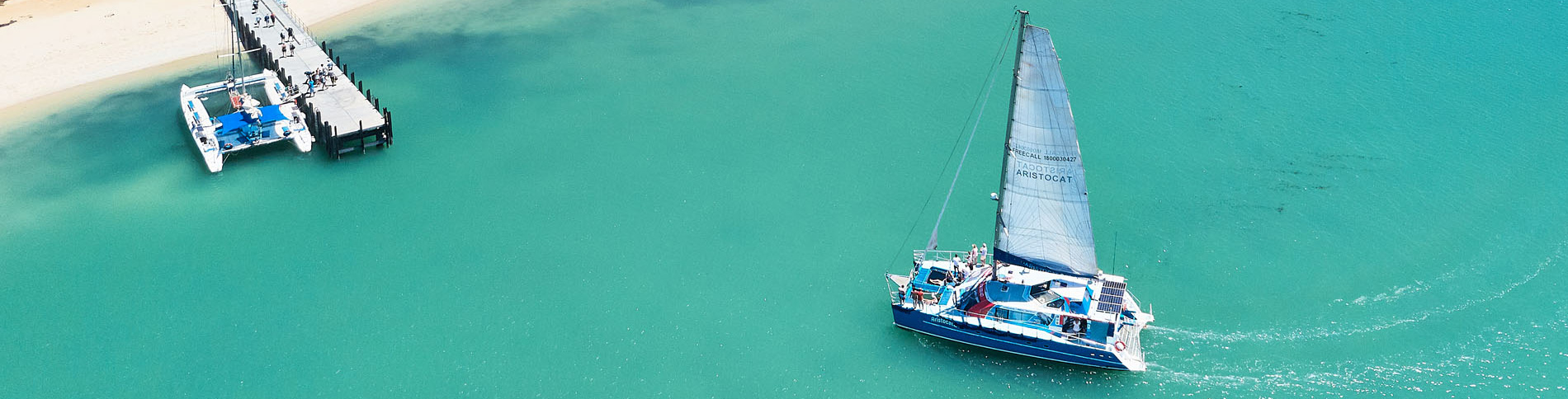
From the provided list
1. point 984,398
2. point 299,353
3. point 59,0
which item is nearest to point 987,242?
point 984,398

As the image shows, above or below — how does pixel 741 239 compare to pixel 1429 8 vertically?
below

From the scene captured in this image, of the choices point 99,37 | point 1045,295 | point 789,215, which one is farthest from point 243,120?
point 1045,295

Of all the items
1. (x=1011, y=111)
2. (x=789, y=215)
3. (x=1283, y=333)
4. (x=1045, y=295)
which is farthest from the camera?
(x=789, y=215)

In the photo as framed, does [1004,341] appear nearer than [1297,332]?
Yes

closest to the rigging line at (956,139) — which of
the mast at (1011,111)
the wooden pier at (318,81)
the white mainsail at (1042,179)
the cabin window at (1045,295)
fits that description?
the mast at (1011,111)

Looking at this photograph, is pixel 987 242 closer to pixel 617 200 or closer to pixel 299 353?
pixel 617 200

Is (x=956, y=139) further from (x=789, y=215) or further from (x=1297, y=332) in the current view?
(x=1297, y=332)
